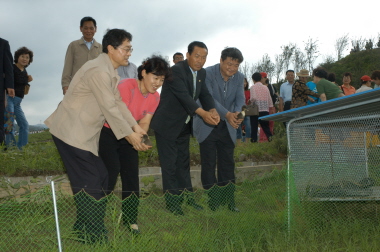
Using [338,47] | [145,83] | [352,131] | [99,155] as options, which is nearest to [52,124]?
[99,155]

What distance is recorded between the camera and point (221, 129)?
5.53 m

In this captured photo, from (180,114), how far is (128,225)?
1.57 metres

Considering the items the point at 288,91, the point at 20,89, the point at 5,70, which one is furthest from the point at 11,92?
the point at 288,91

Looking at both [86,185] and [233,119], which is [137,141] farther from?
[233,119]

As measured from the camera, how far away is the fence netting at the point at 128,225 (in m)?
3.62

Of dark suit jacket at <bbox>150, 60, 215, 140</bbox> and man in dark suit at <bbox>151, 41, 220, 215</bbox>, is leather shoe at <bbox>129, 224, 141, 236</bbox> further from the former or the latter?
dark suit jacket at <bbox>150, 60, 215, 140</bbox>

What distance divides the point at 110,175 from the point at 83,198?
0.63m

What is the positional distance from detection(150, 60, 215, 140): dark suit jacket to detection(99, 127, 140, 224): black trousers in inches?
30.9

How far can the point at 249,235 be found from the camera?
14.3 feet

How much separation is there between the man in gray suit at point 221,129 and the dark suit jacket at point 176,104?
39 centimetres

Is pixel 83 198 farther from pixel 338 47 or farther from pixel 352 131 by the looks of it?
pixel 338 47

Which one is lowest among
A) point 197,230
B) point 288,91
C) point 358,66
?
point 197,230

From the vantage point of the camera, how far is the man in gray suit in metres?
5.45

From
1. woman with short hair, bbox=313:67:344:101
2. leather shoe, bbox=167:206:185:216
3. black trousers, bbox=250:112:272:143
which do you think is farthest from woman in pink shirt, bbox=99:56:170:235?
black trousers, bbox=250:112:272:143
